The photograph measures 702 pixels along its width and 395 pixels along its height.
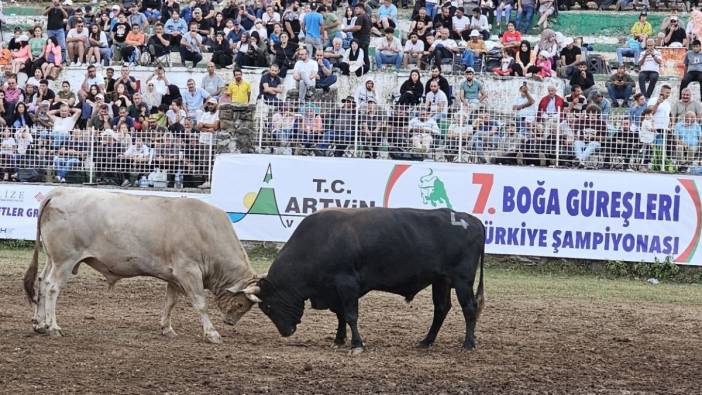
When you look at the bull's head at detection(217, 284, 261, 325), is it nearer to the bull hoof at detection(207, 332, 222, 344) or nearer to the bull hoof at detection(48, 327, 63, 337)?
the bull hoof at detection(207, 332, 222, 344)

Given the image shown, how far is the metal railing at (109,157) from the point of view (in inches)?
977

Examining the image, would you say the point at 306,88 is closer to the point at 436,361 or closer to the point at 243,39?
the point at 243,39

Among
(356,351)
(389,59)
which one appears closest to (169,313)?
(356,351)

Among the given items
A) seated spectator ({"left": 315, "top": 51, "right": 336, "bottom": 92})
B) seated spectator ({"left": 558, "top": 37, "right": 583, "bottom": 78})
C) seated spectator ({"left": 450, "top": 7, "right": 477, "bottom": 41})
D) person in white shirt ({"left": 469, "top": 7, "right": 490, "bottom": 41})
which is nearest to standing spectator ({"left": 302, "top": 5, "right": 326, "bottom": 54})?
seated spectator ({"left": 315, "top": 51, "right": 336, "bottom": 92})

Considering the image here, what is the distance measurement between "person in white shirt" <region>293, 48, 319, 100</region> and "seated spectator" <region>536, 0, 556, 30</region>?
823cm

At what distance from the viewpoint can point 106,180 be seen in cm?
2531

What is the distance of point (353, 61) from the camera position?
3023 cm

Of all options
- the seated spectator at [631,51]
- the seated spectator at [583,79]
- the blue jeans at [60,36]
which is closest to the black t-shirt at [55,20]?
the blue jeans at [60,36]

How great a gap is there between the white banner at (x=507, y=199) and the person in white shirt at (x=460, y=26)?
9.16 meters

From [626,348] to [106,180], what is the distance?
533 inches

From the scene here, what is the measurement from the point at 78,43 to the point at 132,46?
4.66ft

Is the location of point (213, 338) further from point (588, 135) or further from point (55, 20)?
point (55, 20)

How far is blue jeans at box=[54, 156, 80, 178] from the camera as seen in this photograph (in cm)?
2528

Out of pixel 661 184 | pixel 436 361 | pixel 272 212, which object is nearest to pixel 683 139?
pixel 661 184
